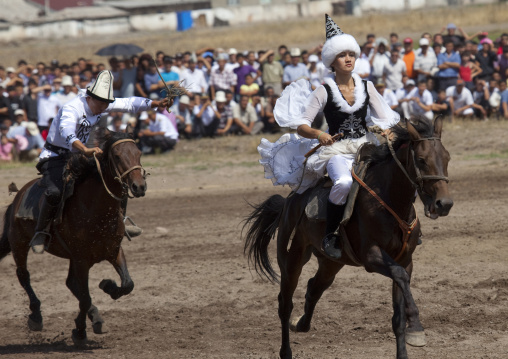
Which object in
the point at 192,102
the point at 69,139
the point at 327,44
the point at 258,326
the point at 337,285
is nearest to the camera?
the point at 327,44

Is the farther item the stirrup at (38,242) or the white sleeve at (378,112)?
the stirrup at (38,242)

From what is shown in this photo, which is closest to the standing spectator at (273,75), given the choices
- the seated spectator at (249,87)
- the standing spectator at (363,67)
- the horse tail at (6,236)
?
the seated spectator at (249,87)

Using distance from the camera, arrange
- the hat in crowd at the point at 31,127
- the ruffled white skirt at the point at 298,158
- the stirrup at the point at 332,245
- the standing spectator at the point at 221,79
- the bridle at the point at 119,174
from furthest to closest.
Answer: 1. the standing spectator at the point at 221,79
2. the hat in crowd at the point at 31,127
3. the bridle at the point at 119,174
4. the ruffled white skirt at the point at 298,158
5. the stirrup at the point at 332,245

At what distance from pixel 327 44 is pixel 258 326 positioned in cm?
307

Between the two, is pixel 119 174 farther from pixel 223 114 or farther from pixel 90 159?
pixel 223 114

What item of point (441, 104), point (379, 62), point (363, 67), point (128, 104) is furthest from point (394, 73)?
point (128, 104)

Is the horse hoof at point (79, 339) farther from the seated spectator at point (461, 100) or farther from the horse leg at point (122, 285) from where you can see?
the seated spectator at point (461, 100)

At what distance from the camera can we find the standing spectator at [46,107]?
18891 millimetres

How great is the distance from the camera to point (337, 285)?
945 centimetres

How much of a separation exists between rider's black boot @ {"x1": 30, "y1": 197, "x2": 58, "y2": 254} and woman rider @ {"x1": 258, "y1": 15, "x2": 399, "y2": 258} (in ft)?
8.13

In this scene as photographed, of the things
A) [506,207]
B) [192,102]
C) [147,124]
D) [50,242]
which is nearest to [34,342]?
[50,242]

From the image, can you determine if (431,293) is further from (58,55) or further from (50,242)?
(58,55)

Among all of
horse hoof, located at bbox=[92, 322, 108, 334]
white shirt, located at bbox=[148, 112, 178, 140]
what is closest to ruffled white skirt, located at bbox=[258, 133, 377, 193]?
horse hoof, located at bbox=[92, 322, 108, 334]

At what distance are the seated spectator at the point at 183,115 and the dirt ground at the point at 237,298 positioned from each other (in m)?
5.89
